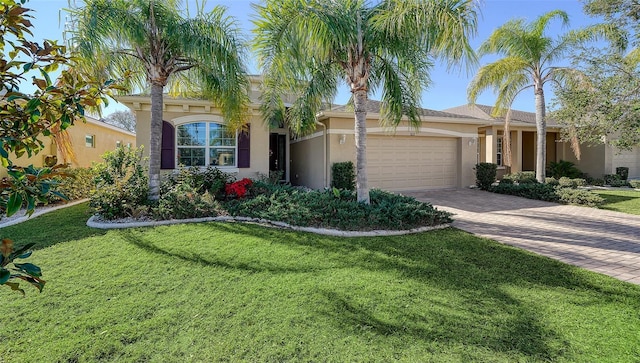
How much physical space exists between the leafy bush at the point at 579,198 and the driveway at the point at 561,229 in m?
0.56

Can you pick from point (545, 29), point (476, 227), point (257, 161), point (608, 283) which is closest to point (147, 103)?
point (257, 161)

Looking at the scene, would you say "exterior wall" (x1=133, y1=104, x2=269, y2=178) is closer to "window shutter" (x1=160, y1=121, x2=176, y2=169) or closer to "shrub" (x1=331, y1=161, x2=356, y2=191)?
"window shutter" (x1=160, y1=121, x2=176, y2=169)

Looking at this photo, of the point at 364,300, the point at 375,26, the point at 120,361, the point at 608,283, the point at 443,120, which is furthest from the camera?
the point at 443,120

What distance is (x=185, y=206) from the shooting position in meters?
7.97

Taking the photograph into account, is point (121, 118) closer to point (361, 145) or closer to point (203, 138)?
point (203, 138)

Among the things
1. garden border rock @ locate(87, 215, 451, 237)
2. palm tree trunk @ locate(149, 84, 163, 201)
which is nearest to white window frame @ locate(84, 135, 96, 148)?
garden border rock @ locate(87, 215, 451, 237)

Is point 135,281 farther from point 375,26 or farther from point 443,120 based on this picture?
point 443,120

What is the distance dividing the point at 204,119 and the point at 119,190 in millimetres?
4630

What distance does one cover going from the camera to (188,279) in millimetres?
4609

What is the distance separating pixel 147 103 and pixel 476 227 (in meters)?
11.3

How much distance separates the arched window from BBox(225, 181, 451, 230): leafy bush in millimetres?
4183

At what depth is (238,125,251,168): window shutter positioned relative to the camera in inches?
479

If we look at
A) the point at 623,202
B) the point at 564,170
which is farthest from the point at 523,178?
the point at 564,170

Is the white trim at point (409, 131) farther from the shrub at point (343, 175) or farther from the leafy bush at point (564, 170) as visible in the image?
the leafy bush at point (564, 170)
